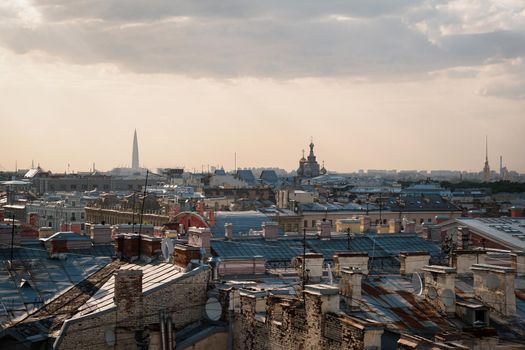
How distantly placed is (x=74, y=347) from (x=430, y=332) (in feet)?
21.7

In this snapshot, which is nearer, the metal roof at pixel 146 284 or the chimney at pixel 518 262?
the metal roof at pixel 146 284

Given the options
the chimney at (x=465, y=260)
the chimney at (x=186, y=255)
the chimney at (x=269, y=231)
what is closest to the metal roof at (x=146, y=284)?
the chimney at (x=186, y=255)

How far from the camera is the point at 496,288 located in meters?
18.4

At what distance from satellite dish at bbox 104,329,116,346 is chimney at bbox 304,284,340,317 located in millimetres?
3762

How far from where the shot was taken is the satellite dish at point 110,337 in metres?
15.8

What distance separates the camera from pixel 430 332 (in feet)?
54.8

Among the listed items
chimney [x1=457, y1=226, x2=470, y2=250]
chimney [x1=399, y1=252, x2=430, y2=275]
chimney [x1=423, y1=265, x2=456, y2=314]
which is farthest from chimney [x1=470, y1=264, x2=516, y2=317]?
chimney [x1=457, y1=226, x2=470, y2=250]

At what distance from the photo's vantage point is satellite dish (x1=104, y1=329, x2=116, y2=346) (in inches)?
622

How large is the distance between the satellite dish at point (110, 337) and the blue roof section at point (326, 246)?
15.3 m

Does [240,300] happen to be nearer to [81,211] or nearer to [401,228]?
[401,228]

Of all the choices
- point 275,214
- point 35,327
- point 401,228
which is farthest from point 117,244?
point 275,214

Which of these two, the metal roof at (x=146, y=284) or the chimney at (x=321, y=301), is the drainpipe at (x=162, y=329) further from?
the chimney at (x=321, y=301)

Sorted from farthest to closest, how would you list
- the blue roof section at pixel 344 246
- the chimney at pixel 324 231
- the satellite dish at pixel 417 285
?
the chimney at pixel 324 231, the blue roof section at pixel 344 246, the satellite dish at pixel 417 285

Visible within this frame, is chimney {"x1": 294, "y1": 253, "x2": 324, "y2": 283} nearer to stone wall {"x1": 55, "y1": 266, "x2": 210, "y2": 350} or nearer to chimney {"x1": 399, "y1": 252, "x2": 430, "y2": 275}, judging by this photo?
chimney {"x1": 399, "y1": 252, "x2": 430, "y2": 275}
